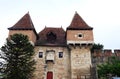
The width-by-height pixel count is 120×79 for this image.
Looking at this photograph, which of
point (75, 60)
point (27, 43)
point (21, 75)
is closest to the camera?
point (21, 75)

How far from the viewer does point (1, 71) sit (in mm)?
32031

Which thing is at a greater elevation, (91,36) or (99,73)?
(91,36)

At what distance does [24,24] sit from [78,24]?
8.86 m

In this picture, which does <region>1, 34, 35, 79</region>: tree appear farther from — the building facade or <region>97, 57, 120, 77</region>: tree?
<region>97, 57, 120, 77</region>: tree

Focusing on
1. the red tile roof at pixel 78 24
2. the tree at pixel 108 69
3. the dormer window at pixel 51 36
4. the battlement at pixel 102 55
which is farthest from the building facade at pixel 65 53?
the battlement at pixel 102 55

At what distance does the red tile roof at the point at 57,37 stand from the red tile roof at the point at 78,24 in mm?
3132

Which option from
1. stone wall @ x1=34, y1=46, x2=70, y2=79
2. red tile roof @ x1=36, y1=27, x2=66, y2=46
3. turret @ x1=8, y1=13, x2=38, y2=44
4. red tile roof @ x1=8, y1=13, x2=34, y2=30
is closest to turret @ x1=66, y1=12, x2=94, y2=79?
stone wall @ x1=34, y1=46, x2=70, y2=79

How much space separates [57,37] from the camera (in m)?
41.3

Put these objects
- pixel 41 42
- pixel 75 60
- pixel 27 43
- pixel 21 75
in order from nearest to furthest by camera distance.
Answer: pixel 21 75 < pixel 27 43 < pixel 75 60 < pixel 41 42

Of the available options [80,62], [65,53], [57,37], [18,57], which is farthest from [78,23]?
[18,57]

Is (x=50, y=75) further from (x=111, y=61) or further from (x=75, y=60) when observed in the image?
(x=111, y=61)

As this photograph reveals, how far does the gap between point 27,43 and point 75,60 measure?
8.30 meters

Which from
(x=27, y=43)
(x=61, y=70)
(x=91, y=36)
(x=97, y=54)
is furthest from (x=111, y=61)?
(x=27, y=43)

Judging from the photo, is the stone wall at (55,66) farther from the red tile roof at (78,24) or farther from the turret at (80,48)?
the red tile roof at (78,24)
